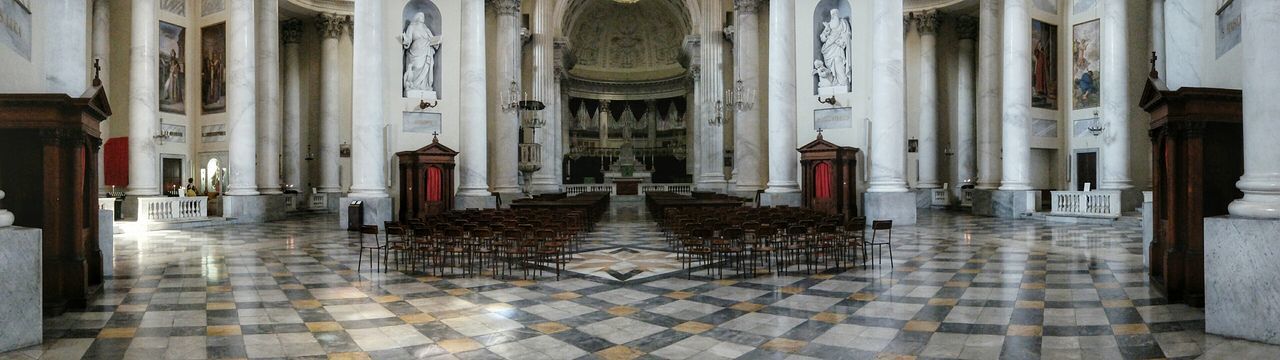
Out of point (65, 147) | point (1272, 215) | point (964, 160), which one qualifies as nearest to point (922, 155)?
point (964, 160)

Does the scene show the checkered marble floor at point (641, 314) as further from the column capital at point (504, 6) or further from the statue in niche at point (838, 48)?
the column capital at point (504, 6)

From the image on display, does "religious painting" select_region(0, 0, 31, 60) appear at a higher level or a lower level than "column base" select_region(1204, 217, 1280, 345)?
higher

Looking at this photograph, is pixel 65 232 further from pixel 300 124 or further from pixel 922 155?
pixel 922 155

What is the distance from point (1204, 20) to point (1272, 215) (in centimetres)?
320

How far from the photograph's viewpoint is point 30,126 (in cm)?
604

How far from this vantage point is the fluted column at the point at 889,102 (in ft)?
52.2

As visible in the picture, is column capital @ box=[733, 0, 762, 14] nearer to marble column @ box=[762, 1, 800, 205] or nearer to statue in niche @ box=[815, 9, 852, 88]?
marble column @ box=[762, 1, 800, 205]

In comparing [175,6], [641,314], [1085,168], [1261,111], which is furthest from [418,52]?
[1085,168]

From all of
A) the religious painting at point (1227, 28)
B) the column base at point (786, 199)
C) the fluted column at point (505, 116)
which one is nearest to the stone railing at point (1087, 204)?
the column base at point (786, 199)

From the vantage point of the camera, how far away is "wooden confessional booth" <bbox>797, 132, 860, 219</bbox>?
16.8 meters

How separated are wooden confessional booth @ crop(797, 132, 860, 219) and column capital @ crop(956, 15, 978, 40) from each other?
1161 cm

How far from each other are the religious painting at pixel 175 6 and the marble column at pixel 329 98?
4877 mm

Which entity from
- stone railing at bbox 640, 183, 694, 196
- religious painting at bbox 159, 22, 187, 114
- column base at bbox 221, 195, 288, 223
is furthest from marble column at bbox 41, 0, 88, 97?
stone railing at bbox 640, 183, 694, 196

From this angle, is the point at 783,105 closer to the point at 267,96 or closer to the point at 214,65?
the point at 267,96
